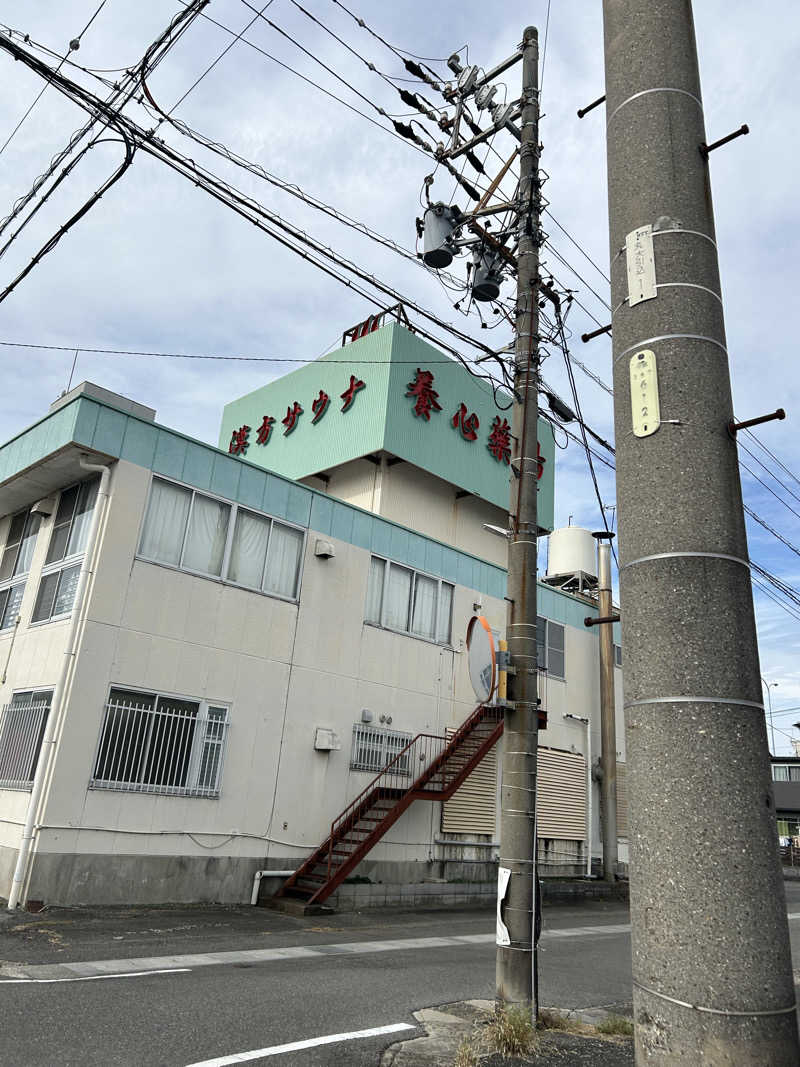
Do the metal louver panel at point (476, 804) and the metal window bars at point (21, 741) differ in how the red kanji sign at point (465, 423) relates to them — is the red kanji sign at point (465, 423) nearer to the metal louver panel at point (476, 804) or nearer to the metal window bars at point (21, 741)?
the metal louver panel at point (476, 804)

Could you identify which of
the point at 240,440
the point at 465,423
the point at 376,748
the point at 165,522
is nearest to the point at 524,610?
the point at 165,522

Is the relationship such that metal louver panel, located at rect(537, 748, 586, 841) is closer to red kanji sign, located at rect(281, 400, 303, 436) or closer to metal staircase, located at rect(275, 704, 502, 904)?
metal staircase, located at rect(275, 704, 502, 904)

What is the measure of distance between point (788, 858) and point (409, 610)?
Answer: 1322 inches

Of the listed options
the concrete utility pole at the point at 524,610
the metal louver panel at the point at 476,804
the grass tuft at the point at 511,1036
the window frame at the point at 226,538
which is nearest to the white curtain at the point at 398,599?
the window frame at the point at 226,538

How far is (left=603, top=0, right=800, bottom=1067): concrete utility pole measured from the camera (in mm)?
2326

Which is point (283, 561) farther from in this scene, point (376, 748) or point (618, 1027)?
point (618, 1027)

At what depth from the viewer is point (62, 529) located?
1445cm

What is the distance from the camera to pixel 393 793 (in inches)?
635

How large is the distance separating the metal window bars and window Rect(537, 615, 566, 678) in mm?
13411

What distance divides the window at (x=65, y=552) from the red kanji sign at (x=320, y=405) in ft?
30.3

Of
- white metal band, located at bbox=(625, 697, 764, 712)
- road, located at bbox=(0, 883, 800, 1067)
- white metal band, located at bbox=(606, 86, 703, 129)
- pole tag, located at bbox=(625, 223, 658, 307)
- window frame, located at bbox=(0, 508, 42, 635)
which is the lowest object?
road, located at bbox=(0, 883, 800, 1067)

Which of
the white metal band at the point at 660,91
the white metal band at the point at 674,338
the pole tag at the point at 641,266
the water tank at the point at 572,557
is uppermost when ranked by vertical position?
the water tank at the point at 572,557

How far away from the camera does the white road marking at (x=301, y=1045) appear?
495cm

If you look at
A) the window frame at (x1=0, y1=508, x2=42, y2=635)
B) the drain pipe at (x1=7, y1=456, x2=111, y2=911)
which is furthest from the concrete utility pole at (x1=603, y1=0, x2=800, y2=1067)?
the window frame at (x1=0, y1=508, x2=42, y2=635)
